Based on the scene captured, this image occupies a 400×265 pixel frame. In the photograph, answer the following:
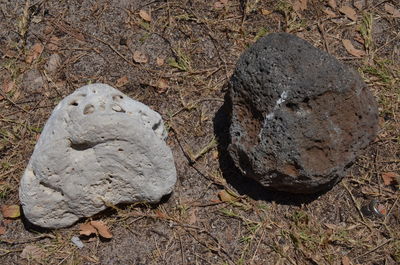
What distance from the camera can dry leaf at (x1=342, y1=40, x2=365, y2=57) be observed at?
383 cm

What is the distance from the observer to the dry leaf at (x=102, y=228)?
3.16 metres

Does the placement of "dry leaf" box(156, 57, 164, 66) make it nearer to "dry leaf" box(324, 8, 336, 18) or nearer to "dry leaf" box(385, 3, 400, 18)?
"dry leaf" box(324, 8, 336, 18)

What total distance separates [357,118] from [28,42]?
2362mm

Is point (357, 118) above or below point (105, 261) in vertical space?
above

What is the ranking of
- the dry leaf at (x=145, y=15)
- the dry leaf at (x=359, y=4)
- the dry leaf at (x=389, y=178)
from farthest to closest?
the dry leaf at (x=359, y=4) → the dry leaf at (x=145, y=15) → the dry leaf at (x=389, y=178)

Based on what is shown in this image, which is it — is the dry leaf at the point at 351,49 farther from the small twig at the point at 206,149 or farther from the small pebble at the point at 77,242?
the small pebble at the point at 77,242

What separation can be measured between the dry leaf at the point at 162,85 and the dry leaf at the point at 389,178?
1.53 m

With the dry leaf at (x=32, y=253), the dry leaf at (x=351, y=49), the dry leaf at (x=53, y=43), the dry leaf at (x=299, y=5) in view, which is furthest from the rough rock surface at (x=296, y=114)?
the dry leaf at (x=53, y=43)

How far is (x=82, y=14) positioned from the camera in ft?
13.0

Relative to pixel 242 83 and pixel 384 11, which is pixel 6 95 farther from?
pixel 384 11

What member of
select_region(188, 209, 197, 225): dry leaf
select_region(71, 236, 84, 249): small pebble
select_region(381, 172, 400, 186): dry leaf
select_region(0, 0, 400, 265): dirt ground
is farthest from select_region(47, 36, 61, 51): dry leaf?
select_region(381, 172, 400, 186): dry leaf

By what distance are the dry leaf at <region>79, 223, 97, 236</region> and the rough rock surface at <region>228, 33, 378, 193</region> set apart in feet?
3.19

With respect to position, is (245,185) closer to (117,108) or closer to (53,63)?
(117,108)

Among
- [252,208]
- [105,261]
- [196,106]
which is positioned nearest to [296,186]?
[252,208]
